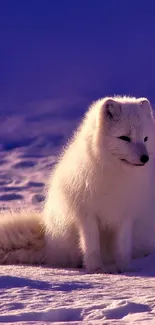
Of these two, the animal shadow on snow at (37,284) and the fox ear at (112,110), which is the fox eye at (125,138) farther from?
the animal shadow on snow at (37,284)

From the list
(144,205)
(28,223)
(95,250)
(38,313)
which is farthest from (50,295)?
(28,223)

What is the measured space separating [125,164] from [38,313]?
187 centimetres

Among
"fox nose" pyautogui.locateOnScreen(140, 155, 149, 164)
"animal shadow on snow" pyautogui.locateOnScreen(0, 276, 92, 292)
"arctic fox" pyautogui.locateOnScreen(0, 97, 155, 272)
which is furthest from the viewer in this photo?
"arctic fox" pyautogui.locateOnScreen(0, 97, 155, 272)

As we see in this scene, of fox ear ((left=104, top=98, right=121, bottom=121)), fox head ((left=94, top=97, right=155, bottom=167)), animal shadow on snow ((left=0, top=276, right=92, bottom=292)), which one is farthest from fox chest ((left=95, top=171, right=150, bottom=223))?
animal shadow on snow ((left=0, top=276, right=92, bottom=292))

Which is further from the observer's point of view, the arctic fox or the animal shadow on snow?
the arctic fox

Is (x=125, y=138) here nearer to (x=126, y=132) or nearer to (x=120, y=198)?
(x=126, y=132)

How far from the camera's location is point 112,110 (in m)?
4.00

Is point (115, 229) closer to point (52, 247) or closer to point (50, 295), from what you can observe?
point (52, 247)

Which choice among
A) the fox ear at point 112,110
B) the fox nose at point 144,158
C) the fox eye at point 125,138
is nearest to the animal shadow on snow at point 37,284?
the fox nose at point 144,158

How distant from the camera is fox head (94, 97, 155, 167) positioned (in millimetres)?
3855

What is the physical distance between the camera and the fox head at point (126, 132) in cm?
386

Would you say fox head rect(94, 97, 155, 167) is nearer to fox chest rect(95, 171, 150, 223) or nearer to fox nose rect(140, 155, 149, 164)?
fox nose rect(140, 155, 149, 164)

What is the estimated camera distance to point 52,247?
448 cm

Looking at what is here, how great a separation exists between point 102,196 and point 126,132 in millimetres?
470
